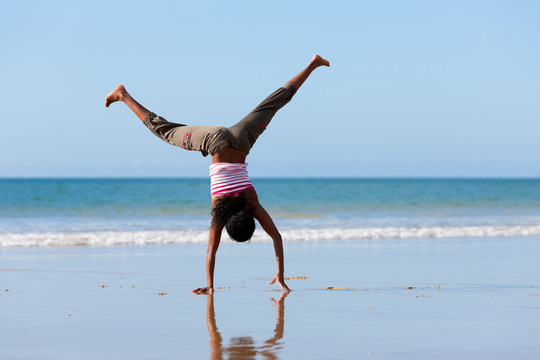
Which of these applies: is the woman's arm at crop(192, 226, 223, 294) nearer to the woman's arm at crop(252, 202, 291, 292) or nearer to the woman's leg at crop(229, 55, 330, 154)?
the woman's arm at crop(252, 202, 291, 292)

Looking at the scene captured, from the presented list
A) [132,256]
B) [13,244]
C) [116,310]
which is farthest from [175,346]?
[13,244]

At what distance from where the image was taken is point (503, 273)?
898 centimetres

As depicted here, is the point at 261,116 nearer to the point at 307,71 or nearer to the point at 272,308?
the point at 307,71

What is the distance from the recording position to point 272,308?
6.32 m

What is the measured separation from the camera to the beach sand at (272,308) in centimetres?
471

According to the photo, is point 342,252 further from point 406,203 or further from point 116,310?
point 406,203

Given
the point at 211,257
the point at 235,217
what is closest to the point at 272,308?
the point at 235,217

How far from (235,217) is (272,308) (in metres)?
1.09

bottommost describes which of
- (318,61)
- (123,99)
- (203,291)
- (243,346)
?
(243,346)

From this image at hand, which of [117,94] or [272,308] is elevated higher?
[117,94]

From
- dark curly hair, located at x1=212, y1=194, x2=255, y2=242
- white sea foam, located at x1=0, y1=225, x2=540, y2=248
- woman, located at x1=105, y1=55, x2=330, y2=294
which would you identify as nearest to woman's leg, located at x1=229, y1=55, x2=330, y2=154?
woman, located at x1=105, y1=55, x2=330, y2=294

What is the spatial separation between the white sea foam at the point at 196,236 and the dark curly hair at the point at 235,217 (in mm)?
7515

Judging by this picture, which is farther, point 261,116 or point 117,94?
point 117,94

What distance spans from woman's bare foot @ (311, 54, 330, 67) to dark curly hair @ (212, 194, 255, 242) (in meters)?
1.84
